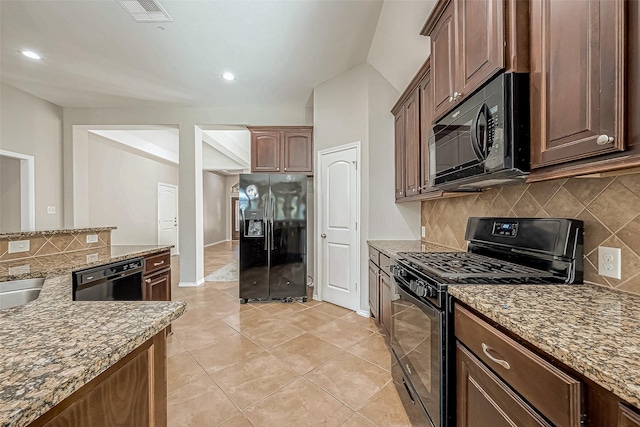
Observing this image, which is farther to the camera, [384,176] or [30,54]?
[384,176]

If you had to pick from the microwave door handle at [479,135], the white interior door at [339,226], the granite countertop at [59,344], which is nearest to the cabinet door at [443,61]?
the microwave door handle at [479,135]

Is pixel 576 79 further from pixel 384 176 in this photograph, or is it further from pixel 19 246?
pixel 19 246

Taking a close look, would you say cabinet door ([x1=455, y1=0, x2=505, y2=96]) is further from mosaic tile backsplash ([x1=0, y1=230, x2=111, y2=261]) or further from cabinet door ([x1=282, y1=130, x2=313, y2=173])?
mosaic tile backsplash ([x1=0, y1=230, x2=111, y2=261])

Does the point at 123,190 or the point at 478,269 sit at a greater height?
the point at 123,190

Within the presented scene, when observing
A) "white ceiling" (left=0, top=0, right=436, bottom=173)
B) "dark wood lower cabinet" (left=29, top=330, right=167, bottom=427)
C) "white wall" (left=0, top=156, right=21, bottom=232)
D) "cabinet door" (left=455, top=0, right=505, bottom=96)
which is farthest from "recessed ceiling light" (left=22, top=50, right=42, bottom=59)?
"cabinet door" (left=455, top=0, right=505, bottom=96)

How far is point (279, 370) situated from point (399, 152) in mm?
2434

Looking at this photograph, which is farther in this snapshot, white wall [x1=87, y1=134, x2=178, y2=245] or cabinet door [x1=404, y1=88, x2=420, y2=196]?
white wall [x1=87, y1=134, x2=178, y2=245]

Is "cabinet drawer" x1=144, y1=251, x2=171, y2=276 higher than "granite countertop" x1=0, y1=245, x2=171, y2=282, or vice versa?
"granite countertop" x1=0, y1=245, x2=171, y2=282

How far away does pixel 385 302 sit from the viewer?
2.46 m

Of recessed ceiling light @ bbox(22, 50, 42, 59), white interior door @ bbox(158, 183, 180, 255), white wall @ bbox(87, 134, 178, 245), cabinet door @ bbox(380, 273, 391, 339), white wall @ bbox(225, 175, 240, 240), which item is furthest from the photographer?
white wall @ bbox(225, 175, 240, 240)

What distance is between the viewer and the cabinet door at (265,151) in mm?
3951

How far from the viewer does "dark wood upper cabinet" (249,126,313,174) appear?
13.0 feet

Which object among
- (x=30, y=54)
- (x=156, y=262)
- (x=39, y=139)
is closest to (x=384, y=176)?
(x=156, y=262)

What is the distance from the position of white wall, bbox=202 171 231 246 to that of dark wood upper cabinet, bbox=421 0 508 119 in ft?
27.2
